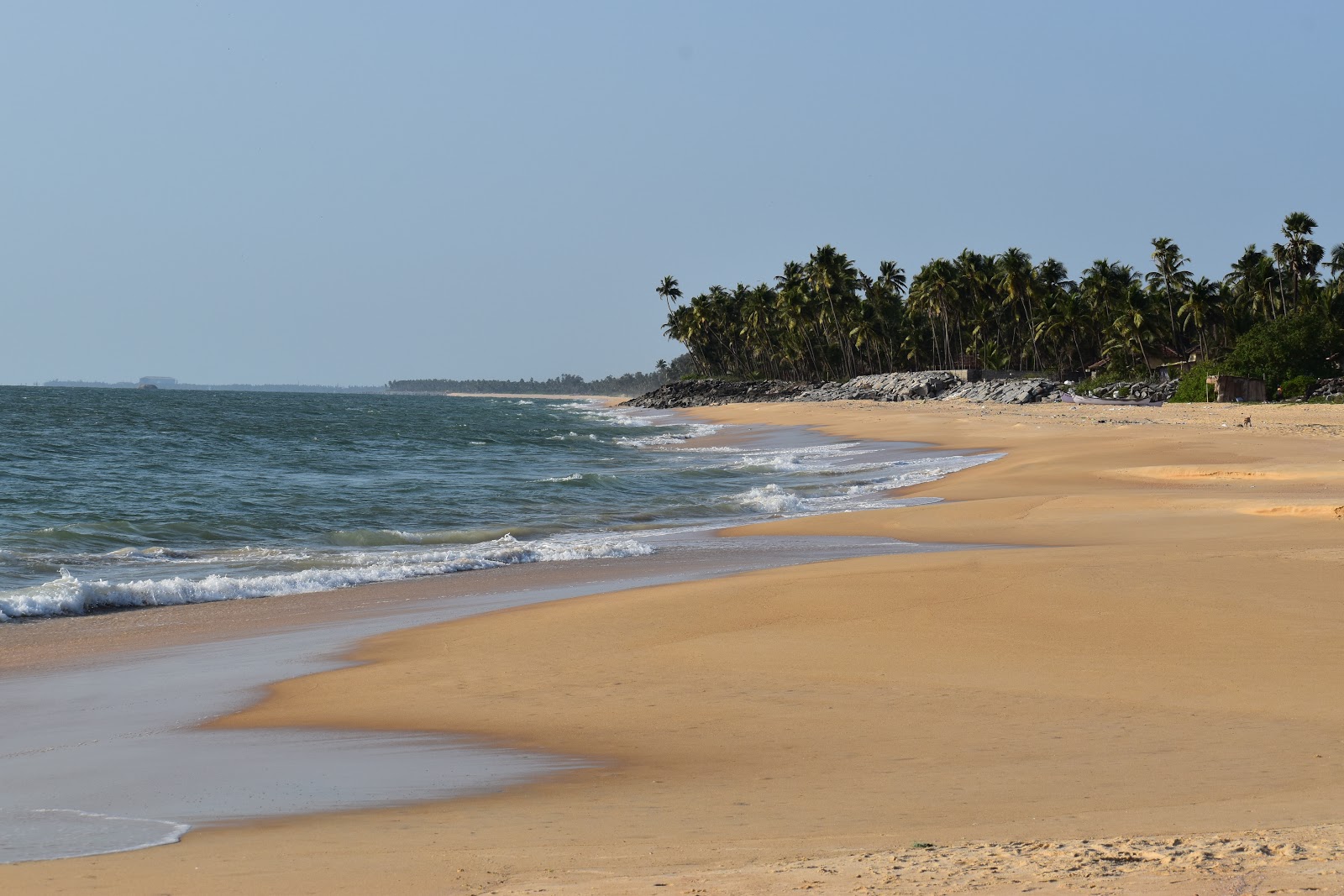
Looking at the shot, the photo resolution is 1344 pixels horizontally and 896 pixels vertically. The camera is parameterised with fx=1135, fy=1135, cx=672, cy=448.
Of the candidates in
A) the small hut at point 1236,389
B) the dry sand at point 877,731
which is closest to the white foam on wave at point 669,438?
the small hut at point 1236,389

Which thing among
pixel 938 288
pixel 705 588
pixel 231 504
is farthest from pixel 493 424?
pixel 705 588

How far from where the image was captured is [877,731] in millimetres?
6520

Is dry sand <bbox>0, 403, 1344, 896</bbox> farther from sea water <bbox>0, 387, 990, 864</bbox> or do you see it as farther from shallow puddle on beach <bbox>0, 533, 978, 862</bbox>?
sea water <bbox>0, 387, 990, 864</bbox>

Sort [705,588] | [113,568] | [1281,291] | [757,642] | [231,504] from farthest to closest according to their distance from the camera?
[1281,291] < [231,504] < [113,568] < [705,588] < [757,642]

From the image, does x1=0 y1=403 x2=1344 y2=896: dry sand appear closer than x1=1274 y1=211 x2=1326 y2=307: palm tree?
Yes

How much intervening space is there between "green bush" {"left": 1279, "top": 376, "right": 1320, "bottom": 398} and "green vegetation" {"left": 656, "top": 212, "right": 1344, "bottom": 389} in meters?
1.07

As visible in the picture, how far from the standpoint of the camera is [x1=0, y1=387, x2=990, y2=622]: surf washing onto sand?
50.4 feet

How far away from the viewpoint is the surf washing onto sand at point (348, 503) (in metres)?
15.4

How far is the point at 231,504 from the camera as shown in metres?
24.1

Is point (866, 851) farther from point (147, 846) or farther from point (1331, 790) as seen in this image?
point (147, 846)

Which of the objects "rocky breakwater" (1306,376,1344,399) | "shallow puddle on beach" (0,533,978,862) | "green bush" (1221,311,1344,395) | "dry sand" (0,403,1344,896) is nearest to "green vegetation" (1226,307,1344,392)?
"green bush" (1221,311,1344,395)

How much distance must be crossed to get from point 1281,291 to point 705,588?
69.8 metres

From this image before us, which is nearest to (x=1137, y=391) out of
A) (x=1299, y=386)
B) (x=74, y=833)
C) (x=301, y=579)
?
(x=1299, y=386)

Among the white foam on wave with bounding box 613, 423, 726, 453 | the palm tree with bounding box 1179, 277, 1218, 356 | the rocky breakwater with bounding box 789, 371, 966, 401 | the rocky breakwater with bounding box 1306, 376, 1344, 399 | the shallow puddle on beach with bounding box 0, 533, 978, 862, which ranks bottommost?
the shallow puddle on beach with bounding box 0, 533, 978, 862
